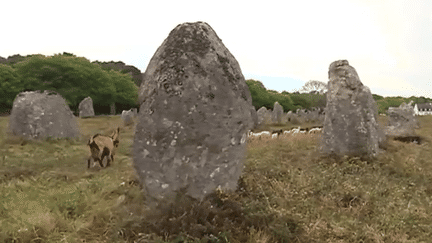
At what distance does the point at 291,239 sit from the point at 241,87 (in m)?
2.49

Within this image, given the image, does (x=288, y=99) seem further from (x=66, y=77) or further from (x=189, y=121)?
(x=189, y=121)

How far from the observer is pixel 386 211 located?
16.8 feet

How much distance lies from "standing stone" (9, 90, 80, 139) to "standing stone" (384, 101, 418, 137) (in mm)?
16025

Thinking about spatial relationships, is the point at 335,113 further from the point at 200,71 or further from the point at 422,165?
the point at 200,71

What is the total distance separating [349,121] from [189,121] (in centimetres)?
637

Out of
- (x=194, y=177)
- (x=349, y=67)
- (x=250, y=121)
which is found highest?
(x=349, y=67)

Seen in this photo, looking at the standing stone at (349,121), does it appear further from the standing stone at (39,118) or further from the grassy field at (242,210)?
the standing stone at (39,118)

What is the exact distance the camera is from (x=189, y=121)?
4.60 metres

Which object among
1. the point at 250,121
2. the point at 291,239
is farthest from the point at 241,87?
the point at 291,239

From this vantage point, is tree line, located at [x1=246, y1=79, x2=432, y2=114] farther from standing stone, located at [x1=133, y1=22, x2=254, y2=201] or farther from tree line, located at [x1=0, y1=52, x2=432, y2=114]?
standing stone, located at [x1=133, y1=22, x2=254, y2=201]

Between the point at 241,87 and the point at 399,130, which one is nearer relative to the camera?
the point at 241,87

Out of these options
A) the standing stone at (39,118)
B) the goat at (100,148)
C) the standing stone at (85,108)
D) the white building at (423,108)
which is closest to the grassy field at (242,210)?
the goat at (100,148)

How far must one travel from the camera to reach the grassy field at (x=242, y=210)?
3906 mm

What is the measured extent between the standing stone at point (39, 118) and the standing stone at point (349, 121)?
33.1ft
